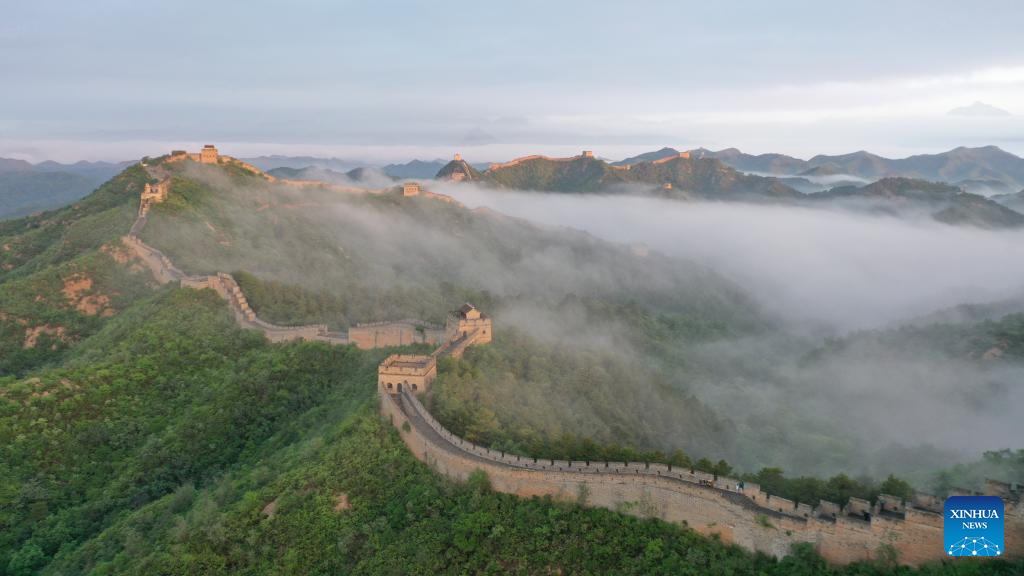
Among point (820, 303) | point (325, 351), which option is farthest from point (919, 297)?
point (325, 351)

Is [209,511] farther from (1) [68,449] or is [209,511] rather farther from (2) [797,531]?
(2) [797,531]

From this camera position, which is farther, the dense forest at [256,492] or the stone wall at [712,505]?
the dense forest at [256,492]

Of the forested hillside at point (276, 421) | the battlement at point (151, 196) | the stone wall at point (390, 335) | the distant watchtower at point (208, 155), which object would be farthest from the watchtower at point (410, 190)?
the stone wall at point (390, 335)

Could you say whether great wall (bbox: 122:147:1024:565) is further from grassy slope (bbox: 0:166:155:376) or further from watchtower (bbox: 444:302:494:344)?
grassy slope (bbox: 0:166:155:376)

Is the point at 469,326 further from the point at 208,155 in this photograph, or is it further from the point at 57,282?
the point at 208,155

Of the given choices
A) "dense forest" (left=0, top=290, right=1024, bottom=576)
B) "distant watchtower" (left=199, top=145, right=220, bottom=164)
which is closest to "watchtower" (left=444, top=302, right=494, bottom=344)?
"dense forest" (left=0, top=290, right=1024, bottom=576)

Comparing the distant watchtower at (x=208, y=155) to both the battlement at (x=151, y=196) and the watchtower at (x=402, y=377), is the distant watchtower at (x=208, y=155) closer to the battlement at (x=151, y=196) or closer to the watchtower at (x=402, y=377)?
the battlement at (x=151, y=196)
